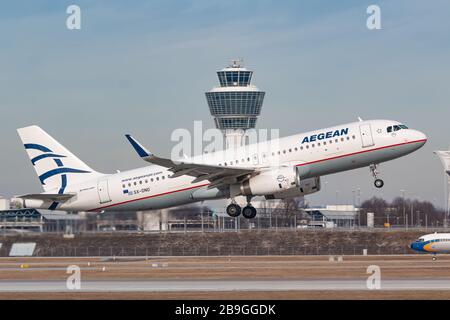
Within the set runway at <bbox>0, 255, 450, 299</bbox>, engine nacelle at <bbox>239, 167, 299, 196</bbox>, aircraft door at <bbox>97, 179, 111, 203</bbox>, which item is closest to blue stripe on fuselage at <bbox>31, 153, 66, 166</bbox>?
aircraft door at <bbox>97, 179, 111, 203</bbox>

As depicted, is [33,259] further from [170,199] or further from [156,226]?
[170,199]

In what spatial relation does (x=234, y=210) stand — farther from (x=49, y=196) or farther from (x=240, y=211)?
(x=49, y=196)

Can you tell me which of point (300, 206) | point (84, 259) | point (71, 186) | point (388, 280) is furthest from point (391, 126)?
point (300, 206)

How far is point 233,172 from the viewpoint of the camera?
65438 mm

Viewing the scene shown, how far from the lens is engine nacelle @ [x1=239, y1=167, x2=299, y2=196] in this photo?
210 feet

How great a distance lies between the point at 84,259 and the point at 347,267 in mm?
30360

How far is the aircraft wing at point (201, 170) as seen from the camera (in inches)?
2352

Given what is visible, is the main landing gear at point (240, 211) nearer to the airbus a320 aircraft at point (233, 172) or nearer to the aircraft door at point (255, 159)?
the airbus a320 aircraft at point (233, 172)

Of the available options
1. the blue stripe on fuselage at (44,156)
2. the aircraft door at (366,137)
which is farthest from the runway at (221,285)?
the blue stripe on fuselage at (44,156)

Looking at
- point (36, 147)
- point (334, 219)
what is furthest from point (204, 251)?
point (334, 219)

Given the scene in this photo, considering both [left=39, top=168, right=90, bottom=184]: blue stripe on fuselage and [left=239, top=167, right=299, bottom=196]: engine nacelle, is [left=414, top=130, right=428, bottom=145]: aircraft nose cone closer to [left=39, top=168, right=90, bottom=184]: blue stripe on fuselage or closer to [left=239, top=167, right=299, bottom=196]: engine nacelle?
[left=239, top=167, right=299, bottom=196]: engine nacelle

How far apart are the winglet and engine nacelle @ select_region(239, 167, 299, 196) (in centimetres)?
960

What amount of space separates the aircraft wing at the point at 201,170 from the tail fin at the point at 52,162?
992 centimetres

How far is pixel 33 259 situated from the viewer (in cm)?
9594
